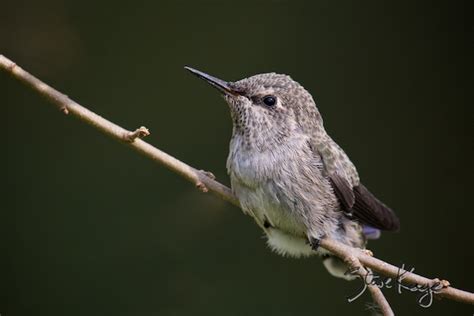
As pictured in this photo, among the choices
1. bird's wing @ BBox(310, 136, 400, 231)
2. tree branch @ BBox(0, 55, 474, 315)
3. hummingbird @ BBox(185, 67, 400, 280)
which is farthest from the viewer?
bird's wing @ BBox(310, 136, 400, 231)

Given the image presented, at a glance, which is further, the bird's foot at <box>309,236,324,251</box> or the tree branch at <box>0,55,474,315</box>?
the bird's foot at <box>309,236,324,251</box>

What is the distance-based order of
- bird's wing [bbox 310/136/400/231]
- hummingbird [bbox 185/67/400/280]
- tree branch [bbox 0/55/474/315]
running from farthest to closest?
bird's wing [bbox 310/136/400/231]
hummingbird [bbox 185/67/400/280]
tree branch [bbox 0/55/474/315]

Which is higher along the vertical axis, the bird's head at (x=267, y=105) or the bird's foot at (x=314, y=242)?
the bird's head at (x=267, y=105)

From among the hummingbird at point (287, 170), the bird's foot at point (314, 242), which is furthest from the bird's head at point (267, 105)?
the bird's foot at point (314, 242)

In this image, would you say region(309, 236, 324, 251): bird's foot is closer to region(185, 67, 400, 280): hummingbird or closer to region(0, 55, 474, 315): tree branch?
region(185, 67, 400, 280): hummingbird

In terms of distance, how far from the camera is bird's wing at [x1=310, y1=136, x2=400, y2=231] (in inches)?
99.3

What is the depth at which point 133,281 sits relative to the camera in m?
3.38

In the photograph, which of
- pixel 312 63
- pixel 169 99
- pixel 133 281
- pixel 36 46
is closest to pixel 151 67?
pixel 169 99

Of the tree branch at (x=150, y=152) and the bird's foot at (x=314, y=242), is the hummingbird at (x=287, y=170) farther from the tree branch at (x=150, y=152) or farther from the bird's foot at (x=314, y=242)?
the tree branch at (x=150, y=152)

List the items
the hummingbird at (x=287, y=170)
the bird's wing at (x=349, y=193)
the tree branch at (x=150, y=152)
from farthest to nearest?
the bird's wing at (x=349, y=193) < the hummingbird at (x=287, y=170) < the tree branch at (x=150, y=152)

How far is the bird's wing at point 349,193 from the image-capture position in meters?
2.52

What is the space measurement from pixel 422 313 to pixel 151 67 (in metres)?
1.83

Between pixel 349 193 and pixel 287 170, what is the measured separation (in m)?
0.33

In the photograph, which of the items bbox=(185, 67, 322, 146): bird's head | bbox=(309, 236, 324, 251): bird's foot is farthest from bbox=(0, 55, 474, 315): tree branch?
bbox=(185, 67, 322, 146): bird's head
